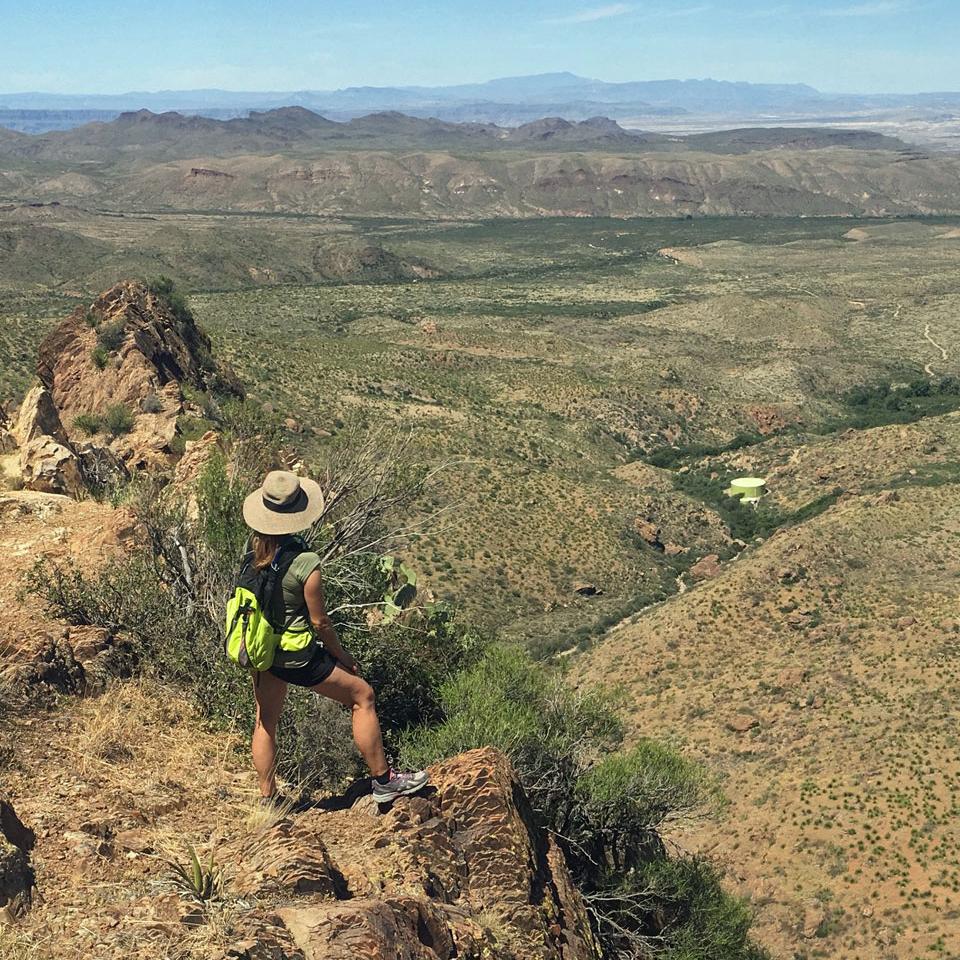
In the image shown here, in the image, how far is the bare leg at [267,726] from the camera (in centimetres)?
697

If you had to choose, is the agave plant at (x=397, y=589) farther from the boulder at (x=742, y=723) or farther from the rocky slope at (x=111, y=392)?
the boulder at (x=742, y=723)

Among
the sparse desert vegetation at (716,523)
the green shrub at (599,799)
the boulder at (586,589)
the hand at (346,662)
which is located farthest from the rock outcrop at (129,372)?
the hand at (346,662)

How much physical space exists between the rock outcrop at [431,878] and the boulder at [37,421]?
16.1 meters

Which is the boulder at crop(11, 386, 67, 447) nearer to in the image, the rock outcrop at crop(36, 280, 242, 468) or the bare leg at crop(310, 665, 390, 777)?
the rock outcrop at crop(36, 280, 242, 468)

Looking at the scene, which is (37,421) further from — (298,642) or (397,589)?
(298,642)

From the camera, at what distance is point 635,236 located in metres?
182

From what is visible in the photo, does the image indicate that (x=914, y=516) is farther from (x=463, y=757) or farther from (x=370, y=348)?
(x=370, y=348)

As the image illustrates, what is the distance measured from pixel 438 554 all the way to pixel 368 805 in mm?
28053

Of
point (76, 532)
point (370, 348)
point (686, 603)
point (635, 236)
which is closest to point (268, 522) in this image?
point (76, 532)

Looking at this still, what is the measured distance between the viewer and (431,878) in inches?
270

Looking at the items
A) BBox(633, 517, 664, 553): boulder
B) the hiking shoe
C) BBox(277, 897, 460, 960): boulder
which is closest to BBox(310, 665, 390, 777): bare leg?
the hiking shoe

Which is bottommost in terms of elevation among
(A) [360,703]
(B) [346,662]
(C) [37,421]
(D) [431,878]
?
(D) [431,878]

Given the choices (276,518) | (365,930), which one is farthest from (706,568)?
(365,930)

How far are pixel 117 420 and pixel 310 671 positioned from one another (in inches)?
894
